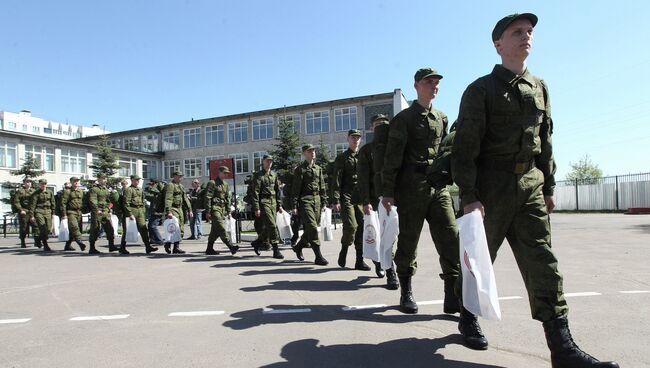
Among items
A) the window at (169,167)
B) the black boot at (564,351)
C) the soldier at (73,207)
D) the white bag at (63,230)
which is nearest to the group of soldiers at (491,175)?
the black boot at (564,351)

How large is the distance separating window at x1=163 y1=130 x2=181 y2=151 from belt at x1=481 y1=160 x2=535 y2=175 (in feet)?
192

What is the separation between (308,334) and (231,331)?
70 centimetres

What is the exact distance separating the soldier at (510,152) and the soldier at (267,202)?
21.5 feet

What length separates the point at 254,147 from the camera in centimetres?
5397

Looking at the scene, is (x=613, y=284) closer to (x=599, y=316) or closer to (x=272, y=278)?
(x=599, y=316)

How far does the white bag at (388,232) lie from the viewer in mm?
4785

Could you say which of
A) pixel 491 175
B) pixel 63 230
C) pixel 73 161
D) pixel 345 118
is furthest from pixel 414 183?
pixel 73 161

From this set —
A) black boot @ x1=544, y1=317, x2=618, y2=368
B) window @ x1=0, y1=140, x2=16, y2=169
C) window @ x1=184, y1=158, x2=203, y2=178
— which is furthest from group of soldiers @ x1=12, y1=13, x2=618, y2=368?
window @ x1=184, y1=158, x2=203, y2=178

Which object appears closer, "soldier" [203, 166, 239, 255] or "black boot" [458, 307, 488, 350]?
"black boot" [458, 307, 488, 350]

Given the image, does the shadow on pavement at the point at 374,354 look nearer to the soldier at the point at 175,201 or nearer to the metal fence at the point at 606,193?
the soldier at the point at 175,201

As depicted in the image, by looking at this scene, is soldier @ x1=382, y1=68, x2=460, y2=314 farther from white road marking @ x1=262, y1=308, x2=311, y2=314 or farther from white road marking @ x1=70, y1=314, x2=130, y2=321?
white road marking @ x1=70, y1=314, x2=130, y2=321

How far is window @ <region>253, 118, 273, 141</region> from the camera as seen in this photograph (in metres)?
53.0

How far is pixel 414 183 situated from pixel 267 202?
544 centimetres

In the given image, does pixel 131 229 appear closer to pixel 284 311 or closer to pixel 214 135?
pixel 284 311
